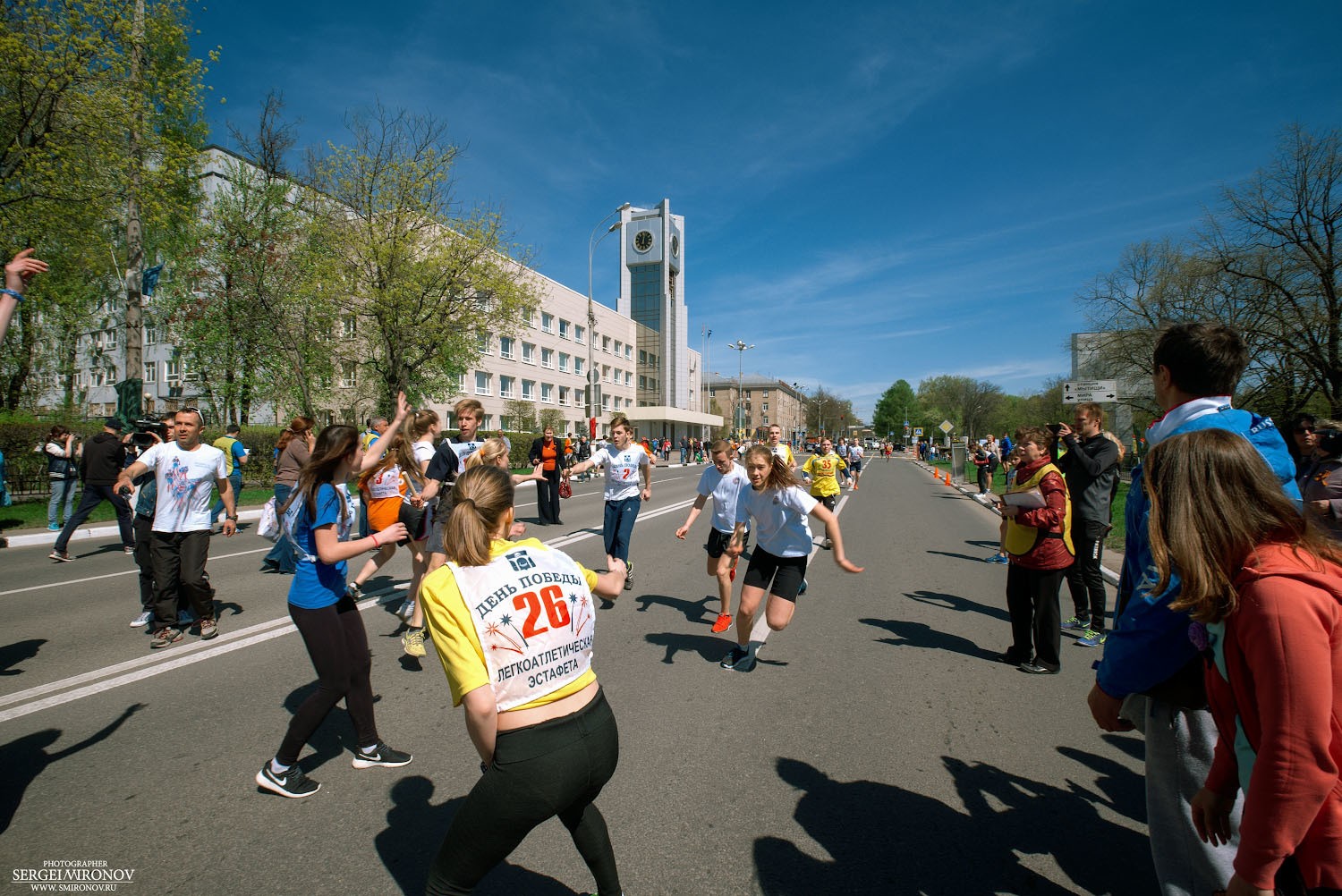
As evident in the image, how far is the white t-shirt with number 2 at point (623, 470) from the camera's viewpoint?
7750 millimetres

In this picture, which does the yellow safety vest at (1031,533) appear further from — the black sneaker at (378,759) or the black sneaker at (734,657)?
the black sneaker at (378,759)

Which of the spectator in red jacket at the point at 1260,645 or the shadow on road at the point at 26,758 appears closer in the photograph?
the spectator in red jacket at the point at 1260,645

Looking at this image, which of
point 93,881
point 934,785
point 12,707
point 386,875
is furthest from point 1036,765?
point 12,707

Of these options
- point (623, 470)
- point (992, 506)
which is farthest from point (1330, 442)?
point (992, 506)

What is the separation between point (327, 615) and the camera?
332 cm

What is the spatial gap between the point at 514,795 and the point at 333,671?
1871 mm

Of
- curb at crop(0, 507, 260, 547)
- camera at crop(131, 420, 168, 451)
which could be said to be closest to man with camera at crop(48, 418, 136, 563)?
camera at crop(131, 420, 168, 451)

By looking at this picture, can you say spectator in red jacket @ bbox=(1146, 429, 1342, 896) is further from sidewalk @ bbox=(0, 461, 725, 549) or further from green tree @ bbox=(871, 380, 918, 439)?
green tree @ bbox=(871, 380, 918, 439)

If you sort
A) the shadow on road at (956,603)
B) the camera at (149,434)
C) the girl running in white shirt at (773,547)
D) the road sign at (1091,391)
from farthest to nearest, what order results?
1. the road sign at (1091,391)
2. the camera at (149,434)
3. the shadow on road at (956,603)
4. the girl running in white shirt at (773,547)

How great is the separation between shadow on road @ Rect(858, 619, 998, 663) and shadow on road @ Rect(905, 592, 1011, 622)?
38.3 inches

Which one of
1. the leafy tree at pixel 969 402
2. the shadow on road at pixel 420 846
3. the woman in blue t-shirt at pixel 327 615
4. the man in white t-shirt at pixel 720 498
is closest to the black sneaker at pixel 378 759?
the woman in blue t-shirt at pixel 327 615

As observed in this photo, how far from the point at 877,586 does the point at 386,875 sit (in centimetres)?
676

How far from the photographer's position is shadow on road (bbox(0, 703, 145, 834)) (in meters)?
3.13

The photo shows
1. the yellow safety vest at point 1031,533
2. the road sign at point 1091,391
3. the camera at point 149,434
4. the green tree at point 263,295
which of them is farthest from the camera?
the green tree at point 263,295
